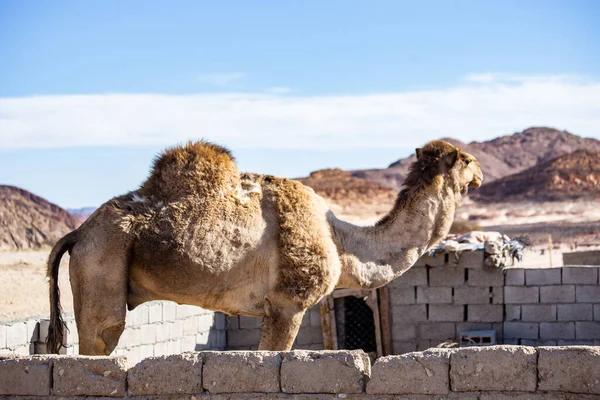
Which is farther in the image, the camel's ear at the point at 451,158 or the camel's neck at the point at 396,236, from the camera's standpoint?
the camel's ear at the point at 451,158

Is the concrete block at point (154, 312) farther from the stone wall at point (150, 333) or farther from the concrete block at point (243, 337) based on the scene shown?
the concrete block at point (243, 337)

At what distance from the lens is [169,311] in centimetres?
1434

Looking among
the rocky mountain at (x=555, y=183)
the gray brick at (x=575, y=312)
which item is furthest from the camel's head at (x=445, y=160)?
the rocky mountain at (x=555, y=183)

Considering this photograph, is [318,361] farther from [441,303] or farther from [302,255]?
[441,303]

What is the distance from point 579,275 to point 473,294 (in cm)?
170

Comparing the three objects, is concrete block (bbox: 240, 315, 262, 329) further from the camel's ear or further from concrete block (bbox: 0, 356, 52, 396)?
concrete block (bbox: 0, 356, 52, 396)

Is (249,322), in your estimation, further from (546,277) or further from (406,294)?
(546,277)

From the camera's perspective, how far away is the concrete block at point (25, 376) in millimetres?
7574

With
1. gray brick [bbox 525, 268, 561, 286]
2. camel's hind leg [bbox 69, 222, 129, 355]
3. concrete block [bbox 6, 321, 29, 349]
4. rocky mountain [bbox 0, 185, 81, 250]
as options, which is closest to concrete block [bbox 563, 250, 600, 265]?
gray brick [bbox 525, 268, 561, 286]

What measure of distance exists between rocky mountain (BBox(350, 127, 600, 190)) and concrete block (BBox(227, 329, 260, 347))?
8591 centimetres

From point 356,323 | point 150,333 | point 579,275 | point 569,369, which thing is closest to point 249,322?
point 356,323

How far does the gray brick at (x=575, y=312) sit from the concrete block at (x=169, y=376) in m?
9.89

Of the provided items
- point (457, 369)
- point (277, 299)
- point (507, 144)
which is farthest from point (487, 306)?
point (507, 144)

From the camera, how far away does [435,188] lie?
31.5ft
